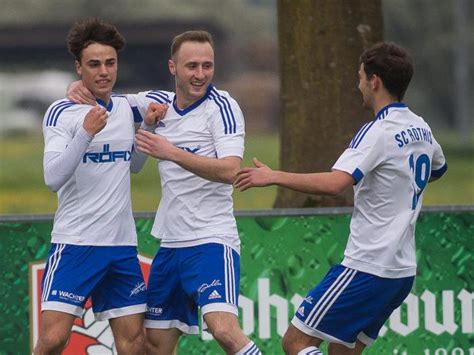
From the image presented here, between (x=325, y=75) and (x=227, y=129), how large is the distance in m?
2.69

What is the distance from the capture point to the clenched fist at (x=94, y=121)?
745 cm

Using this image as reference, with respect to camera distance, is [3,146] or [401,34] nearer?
[3,146]

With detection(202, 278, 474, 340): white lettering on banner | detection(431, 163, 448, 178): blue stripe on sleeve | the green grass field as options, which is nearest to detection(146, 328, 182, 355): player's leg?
detection(202, 278, 474, 340): white lettering on banner

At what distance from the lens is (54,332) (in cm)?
778

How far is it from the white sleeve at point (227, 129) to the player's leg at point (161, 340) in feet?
3.70

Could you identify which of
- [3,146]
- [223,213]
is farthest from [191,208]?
[3,146]

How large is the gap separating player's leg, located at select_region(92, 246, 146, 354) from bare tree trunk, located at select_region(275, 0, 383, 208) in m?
2.59

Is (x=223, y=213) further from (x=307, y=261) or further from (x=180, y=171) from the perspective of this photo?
(x=307, y=261)

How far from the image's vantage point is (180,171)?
25.7ft

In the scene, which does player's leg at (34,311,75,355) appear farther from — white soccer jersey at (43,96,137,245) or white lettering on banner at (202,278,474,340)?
white lettering on banner at (202,278,474,340)

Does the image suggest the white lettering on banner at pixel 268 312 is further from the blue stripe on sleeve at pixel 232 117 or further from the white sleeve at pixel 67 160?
the white sleeve at pixel 67 160

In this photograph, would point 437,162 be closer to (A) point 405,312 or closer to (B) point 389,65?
(B) point 389,65

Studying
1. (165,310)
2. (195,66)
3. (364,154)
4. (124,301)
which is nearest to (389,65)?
(364,154)

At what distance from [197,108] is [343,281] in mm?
1325
